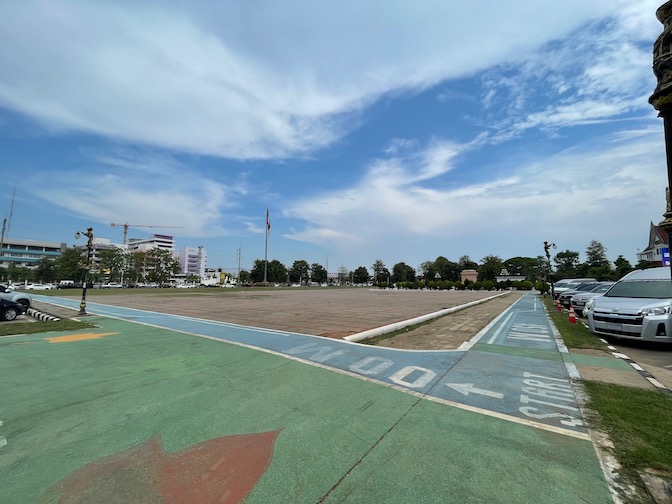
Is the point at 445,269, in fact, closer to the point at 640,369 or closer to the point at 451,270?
the point at 451,270

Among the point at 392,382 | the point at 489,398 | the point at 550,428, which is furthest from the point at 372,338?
the point at 550,428

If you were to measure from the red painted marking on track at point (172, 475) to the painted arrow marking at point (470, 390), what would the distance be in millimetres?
2935

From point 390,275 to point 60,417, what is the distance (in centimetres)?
13249

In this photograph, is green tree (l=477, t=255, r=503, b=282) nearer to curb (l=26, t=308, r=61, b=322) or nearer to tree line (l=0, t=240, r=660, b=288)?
tree line (l=0, t=240, r=660, b=288)

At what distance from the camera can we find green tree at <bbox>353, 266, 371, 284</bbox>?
148000 mm

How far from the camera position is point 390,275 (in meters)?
133

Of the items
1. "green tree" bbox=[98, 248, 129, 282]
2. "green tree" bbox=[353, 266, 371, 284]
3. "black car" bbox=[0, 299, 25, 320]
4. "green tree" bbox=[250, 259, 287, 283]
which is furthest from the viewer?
"green tree" bbox=[353, 266, 371, 284]

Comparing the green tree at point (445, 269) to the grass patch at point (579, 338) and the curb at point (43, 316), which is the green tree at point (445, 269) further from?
the curb at point (43, 316)

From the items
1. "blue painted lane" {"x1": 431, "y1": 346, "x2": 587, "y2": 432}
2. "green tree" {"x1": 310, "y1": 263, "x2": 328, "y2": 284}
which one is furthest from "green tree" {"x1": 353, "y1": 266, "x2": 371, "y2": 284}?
"blue painted lane" {"x1": 431, "y1": 346, "x2": 587, "y2": 432}

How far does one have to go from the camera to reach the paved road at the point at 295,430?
2.47 m

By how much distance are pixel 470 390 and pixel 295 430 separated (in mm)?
2753

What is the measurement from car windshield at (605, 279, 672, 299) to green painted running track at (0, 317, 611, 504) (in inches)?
319

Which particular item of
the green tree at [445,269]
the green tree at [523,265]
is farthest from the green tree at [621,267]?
the green tree at [445,269]

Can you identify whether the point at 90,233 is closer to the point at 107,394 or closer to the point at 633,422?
the point at 107,394
